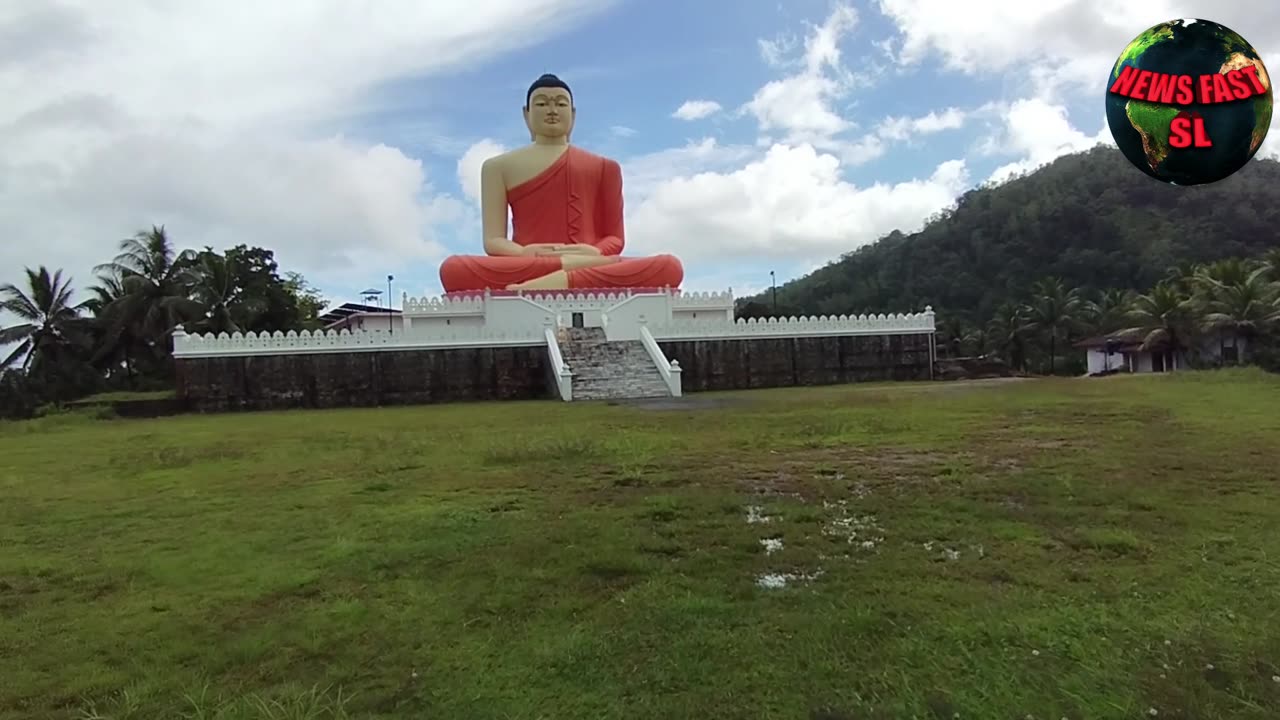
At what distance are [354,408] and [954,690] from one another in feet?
59.3

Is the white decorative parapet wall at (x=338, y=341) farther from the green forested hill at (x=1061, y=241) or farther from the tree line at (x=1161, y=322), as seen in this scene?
the green forested hill at (x=1061, y=241)

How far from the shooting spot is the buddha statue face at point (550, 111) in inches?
1064

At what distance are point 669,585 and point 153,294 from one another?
94.4 feet

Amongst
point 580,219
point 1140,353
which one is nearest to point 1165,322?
point 1140,353

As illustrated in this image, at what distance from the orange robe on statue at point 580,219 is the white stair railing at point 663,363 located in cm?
338

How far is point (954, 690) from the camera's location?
3.09 m

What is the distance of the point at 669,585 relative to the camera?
14.0 feet

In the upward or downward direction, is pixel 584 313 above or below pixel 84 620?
above

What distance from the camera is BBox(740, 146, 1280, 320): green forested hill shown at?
154ft

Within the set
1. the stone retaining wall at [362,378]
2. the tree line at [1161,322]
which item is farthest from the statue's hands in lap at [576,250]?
the tree line at [1161,322]

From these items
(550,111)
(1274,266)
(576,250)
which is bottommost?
(1274,266)

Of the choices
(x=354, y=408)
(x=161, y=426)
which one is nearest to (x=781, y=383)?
(x=354, y=408)

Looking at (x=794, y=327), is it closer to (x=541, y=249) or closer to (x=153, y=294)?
(x=541, y=249)

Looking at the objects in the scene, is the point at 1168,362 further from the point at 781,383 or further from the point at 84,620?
the point at 84,620
